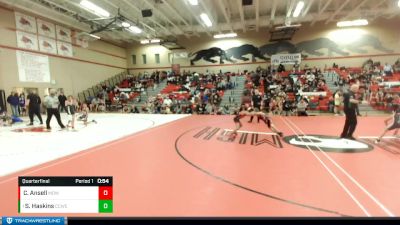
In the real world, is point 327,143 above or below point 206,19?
below

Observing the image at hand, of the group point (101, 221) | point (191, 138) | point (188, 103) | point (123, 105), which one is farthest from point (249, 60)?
point (101, 221)

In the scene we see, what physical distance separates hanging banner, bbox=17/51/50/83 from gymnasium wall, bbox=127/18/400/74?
10463 mm

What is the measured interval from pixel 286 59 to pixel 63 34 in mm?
17516

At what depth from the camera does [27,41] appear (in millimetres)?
15016

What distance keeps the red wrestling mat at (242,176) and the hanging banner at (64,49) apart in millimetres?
14618

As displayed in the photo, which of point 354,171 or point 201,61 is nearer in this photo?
point 354,171

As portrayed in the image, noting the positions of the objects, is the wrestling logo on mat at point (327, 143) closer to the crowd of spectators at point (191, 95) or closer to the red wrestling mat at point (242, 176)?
the red wrestling mat at point (242, 176)

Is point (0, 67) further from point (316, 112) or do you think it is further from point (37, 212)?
point (316, 112)

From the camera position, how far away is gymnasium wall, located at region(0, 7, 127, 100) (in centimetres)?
1386

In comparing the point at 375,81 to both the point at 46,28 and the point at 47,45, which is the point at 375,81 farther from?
the point at 46,28

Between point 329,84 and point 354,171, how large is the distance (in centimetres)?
1560

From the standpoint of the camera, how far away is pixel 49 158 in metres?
4.57
